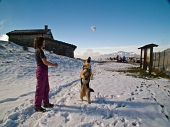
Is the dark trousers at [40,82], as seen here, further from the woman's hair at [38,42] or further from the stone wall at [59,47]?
the stone wall at [59,47]

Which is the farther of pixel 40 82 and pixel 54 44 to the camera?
pixel 54 44

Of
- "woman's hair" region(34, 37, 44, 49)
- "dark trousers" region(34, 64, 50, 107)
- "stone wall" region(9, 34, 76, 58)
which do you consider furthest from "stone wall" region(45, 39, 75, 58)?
"dark trousers" region(34, 64, 50, 107)

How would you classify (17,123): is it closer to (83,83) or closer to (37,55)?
(37,55)

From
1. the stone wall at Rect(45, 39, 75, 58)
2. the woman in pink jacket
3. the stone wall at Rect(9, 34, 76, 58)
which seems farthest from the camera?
the stone wall at Rect(9, 34, 76, 58)

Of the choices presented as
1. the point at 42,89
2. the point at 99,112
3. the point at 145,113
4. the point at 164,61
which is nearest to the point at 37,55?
the point at 42,89

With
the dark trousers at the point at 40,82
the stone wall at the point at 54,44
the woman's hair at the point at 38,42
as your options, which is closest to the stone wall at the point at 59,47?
the stone wall at the point at 54,44

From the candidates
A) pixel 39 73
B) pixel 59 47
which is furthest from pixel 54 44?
pixel 39 73

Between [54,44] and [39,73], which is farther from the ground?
[54,44]

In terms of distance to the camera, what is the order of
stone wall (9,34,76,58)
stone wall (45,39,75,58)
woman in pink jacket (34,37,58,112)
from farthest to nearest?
1. stone wall (9,34,76,58)
2. stone wall (45,39,75,58)
3. woman in pink jacket (34,37,58,112)

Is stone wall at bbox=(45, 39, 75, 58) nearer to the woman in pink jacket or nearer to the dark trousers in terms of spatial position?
the woman in pink jacket

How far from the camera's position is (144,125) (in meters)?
3.11

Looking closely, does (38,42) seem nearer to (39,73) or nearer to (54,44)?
(39,73)

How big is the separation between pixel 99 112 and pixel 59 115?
3.88ft

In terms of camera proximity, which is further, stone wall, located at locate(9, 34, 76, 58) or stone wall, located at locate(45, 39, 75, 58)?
stone wall, located at locate(9, 34, 76, 58)
